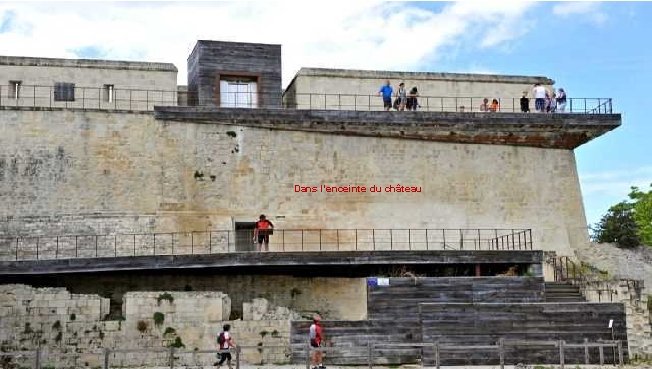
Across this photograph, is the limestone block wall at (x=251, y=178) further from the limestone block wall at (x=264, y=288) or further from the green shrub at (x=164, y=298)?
the green shrub at (x=164, y=298)

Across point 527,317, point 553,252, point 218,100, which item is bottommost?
point 527,317

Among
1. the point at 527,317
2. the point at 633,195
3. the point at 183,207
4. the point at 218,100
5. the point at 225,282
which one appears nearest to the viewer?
the point at 527,317

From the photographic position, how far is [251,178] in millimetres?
27906

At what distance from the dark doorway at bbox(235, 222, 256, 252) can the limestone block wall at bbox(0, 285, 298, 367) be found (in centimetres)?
529

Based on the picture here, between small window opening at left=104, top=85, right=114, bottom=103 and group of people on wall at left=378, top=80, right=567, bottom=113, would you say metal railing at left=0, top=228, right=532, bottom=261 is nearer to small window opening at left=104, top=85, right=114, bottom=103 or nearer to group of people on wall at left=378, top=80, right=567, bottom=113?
group of people on wall at left=378, top=80, right=567, bottom=113

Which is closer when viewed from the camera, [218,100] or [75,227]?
[75,227]

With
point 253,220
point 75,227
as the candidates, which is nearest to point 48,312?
point 75,227

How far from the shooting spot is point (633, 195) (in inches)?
1822

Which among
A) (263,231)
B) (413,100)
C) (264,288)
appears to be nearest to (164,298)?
(264,288)

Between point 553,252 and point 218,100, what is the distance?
12.2 metres

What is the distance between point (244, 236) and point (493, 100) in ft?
34.4

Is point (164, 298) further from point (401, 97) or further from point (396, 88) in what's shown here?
point (396, 88)

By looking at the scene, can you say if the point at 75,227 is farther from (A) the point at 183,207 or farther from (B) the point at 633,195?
(B) the point at 633,195

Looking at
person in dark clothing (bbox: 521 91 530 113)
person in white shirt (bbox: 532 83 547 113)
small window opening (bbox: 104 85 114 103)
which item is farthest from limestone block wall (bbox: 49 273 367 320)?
person in white shirt (bbox: 532 83 547 113)
